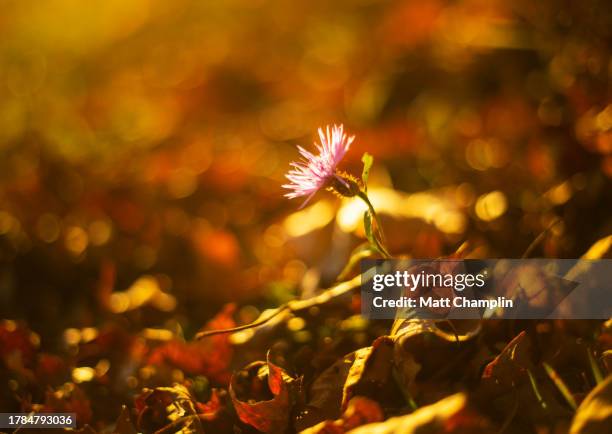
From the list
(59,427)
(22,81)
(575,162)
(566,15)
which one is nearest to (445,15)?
(566,15)

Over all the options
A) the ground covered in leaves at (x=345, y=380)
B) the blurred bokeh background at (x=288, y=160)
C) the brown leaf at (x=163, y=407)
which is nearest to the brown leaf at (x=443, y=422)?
the ground covered in leaves at (x=345, y=380)

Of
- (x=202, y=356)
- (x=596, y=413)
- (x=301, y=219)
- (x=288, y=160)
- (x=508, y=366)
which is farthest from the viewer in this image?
(x=288, y=160)

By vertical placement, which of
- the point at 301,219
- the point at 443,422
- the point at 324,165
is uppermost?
the point at 301,219

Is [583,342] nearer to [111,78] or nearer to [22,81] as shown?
[22,81]

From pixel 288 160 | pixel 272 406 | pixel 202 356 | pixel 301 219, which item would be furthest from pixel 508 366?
pixel 288 160

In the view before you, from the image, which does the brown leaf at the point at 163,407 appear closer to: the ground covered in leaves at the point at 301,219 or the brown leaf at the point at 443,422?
the ground covered in leaves at the point at 301,219

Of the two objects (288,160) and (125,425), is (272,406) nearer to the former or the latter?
(125,425)
